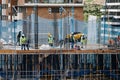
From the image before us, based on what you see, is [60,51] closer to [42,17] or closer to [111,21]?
[111,21]

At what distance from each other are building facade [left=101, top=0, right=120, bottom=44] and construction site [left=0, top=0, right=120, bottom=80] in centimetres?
4

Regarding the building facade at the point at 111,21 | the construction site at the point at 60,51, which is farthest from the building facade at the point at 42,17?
the building facade at the point at 111,21

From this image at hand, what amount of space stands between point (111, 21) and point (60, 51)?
26.5ft

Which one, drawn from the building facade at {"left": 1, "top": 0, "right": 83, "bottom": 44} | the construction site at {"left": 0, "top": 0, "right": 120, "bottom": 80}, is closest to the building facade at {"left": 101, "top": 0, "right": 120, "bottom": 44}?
the construction site at {"left": 0, "top": 0, "right": 120, "bottom": 80}

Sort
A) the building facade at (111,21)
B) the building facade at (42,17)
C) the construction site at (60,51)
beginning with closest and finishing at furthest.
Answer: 1. the construction site at (60,51)
2. the building facade at (42,17)
3. the building facade at (111,21)

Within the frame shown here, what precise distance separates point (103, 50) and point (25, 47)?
304 cm

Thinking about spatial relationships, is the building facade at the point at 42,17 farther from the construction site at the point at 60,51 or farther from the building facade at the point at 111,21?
the building facade at the point at 111,21

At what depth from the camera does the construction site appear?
2170cm

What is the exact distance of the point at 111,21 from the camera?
2891 cm

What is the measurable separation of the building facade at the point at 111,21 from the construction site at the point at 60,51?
0.13 feet

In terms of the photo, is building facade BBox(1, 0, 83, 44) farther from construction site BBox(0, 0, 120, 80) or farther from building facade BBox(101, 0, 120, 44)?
building facade BBox(101, 0, 120, 44)

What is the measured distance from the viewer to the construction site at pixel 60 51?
21703 millimetres

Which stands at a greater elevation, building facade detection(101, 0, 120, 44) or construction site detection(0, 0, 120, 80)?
building facade detection(101, 0, 120, 44)

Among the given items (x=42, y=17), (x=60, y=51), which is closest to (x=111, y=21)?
(x=42, y=17)
